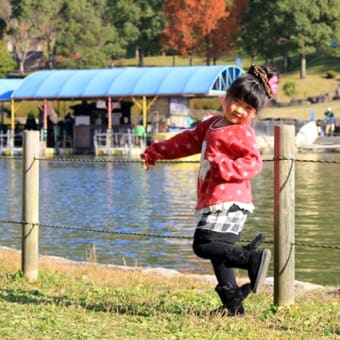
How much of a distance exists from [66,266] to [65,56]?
60.7 meters

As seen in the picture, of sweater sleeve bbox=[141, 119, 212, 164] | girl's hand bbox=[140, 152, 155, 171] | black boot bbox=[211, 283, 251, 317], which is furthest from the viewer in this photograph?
girl's hand bbox=[140, 152, 155, 171]

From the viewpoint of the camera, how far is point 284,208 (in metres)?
6.80

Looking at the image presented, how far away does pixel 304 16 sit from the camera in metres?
64.6

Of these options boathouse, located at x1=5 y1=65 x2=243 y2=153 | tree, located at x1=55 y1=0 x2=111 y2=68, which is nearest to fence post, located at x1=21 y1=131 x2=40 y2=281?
boathouse, located at x1=5 y1=65 x2=243 y2=153

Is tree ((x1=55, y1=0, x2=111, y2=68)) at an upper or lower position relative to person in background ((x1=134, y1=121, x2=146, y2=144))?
upper

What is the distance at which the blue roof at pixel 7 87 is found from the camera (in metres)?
47.4

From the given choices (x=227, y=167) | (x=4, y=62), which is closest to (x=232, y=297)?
(x=227, y=167)

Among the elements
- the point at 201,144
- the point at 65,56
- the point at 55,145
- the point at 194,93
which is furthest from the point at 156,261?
the point at 65,56

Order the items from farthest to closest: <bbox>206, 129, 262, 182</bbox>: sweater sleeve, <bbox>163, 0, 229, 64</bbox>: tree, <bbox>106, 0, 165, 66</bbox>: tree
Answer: <bbox>106, 0, 165, 66</bbox>: tree < <bbox>163, 0, 229, 64</bbox>: tree < <bbox>206, 129, 262, 182</bbox>: sweater sleeve

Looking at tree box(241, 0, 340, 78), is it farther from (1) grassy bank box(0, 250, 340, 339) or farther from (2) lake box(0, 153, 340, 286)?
(1) grassy bank box(0, 250, 340, 339)

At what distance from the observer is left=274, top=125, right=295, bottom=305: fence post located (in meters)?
6.78

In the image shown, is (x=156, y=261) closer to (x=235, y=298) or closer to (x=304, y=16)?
(x=235, y=298)

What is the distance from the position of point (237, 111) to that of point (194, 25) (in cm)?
6561

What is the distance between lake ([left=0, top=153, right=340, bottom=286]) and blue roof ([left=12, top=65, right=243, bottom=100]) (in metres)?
10.7
